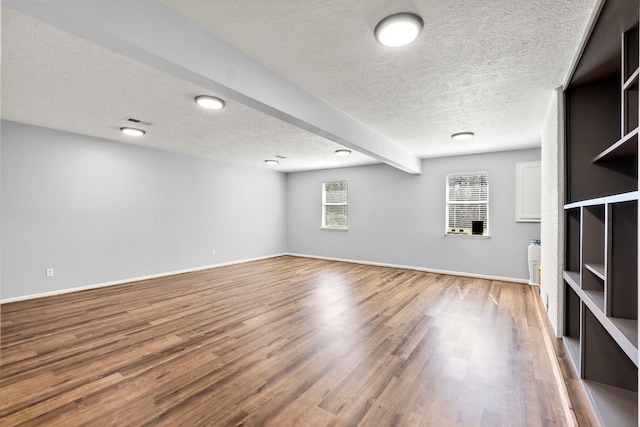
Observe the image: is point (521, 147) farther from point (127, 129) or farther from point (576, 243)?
point (127, 129)

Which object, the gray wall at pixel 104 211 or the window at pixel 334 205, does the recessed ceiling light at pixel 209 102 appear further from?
the window at pixel 334 205

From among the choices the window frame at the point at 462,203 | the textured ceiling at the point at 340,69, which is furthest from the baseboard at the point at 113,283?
the window frame at the point at 462,203

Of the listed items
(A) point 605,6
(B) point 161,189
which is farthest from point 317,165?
(A) point 605,6

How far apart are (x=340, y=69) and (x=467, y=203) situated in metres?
4.56

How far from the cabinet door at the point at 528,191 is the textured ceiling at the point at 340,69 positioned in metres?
0.96

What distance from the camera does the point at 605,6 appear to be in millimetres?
1675

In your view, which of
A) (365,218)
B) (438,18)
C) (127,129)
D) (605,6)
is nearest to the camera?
(605,6)

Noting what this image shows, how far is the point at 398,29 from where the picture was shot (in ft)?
6.23

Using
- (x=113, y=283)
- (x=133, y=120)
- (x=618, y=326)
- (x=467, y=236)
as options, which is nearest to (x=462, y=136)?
(x=467, y=236)

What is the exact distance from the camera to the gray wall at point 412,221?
5445 millimetres

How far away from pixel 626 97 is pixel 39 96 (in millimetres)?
5107

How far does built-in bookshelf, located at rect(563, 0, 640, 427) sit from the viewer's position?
5.00 ft

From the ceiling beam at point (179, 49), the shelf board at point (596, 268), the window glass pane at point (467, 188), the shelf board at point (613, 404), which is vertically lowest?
the shelf board at point (613, 404)

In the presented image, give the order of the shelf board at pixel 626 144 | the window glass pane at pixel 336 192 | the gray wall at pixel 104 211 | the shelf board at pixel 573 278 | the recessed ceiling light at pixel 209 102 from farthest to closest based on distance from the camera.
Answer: the window glass pane at pixel 336 192 → the gray wall at pixel 104 211 → the recessed ceiling light at pixel 209 102 → the shelf board at pixel 573 278 → the shelf board at pixel 626 144
